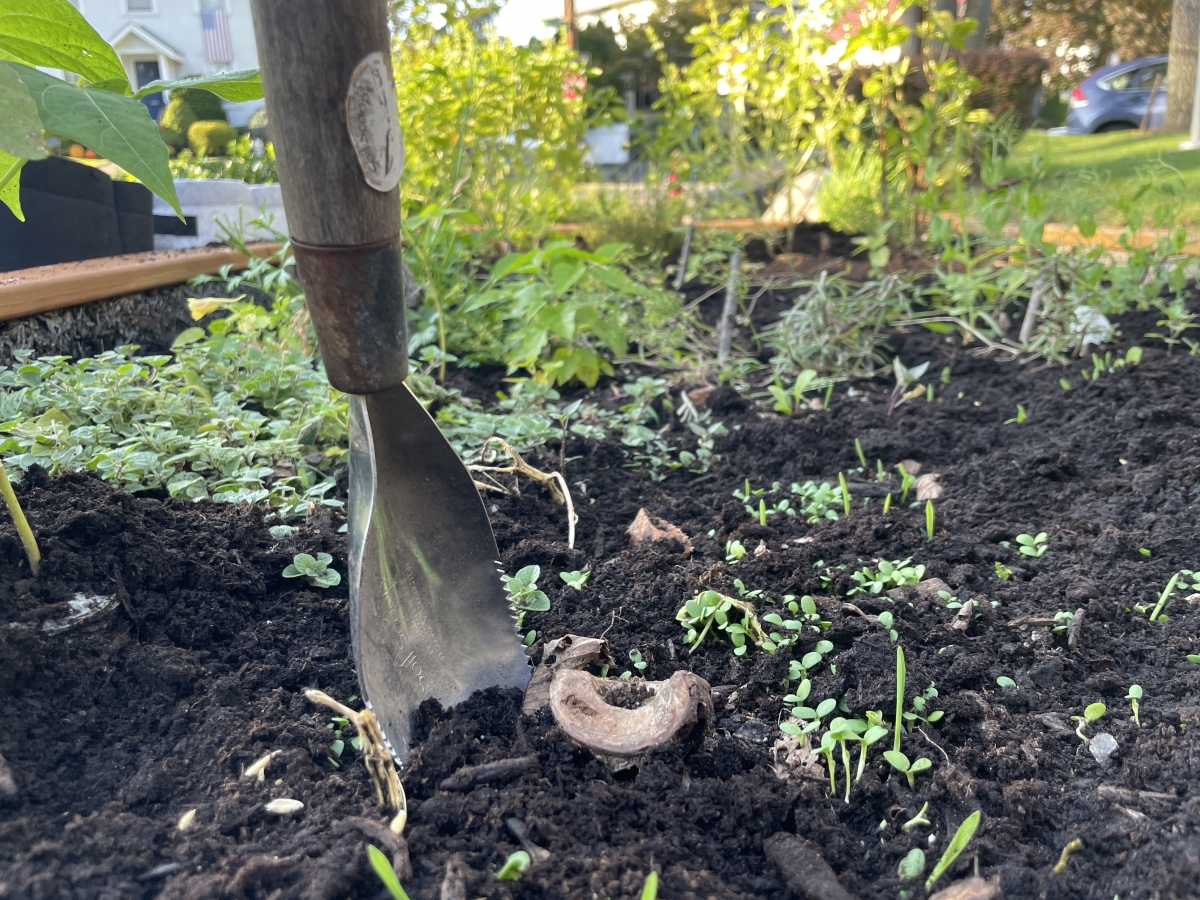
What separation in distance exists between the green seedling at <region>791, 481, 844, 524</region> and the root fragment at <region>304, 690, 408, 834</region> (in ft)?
3.59

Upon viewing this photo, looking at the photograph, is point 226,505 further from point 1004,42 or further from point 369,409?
point 1004,42

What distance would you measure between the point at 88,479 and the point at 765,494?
4.53 ft

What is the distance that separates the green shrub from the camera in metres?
4.00

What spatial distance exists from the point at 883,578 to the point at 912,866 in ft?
2.06

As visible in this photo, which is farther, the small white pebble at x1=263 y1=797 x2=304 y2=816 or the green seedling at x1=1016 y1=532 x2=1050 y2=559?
the green seedling at x1=1016 y1=532 x2=1050 y2=559

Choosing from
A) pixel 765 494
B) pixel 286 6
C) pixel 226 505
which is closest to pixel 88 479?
pixel 226 505

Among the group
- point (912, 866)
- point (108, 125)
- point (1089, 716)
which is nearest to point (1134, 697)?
point (1089, 716)

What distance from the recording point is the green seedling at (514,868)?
2.69 feet

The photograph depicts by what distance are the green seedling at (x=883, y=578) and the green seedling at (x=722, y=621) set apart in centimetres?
25

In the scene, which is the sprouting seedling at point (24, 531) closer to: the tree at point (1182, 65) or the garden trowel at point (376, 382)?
the garden trowel at point (376, 382)

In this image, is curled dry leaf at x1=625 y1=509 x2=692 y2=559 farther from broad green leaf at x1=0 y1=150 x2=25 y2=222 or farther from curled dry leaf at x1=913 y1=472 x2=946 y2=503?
broad green leaf at x1=0 y1=150 x2=25 y2=222

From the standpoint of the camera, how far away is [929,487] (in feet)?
6.10

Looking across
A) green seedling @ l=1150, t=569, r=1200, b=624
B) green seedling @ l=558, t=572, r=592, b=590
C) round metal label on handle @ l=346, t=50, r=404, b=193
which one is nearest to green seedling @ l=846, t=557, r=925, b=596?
green seedling @ l=1150, t=569, r=1200, b=624

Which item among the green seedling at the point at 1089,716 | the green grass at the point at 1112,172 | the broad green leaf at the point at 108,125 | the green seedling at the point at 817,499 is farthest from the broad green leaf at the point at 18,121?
the green grass at the point at 1112,172
